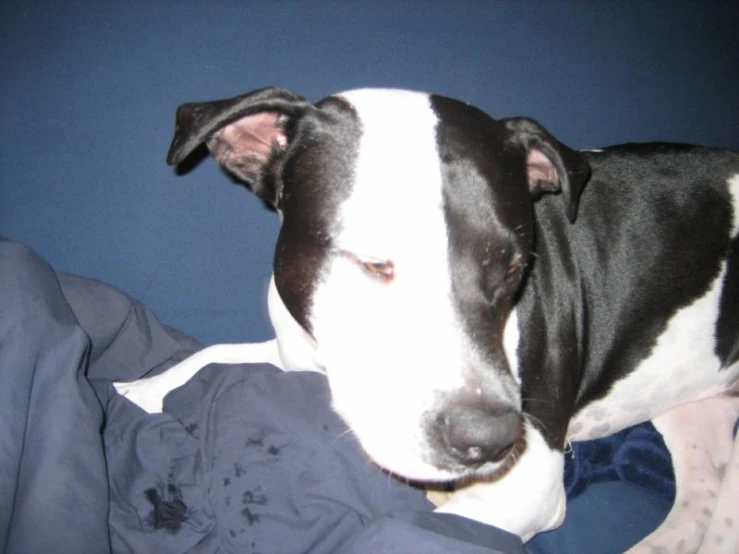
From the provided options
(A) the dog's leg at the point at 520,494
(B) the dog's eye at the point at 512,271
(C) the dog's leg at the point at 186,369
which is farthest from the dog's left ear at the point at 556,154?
(C) the dog's leg at the point at 186,369

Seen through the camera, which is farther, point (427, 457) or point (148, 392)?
point (148, 392)

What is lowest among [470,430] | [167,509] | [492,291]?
[167,509]

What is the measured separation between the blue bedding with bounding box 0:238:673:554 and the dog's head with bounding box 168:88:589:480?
45 cm

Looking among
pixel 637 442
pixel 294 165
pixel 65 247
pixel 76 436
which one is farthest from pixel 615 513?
pixel 65 247

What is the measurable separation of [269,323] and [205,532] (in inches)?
47.8

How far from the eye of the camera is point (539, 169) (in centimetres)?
225

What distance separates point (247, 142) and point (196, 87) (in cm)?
77

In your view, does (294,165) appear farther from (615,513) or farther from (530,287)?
(615,513)

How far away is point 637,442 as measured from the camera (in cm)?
289

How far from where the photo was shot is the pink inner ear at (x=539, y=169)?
2.16 m

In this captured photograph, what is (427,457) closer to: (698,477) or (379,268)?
(379,268)

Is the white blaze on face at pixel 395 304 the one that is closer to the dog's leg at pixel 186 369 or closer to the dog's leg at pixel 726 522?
the dog's leg at pixel 186 369

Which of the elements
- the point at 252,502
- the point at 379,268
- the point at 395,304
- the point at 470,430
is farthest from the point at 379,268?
the point at 252,502

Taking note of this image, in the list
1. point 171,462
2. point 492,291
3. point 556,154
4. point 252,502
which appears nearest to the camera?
point 492,291
